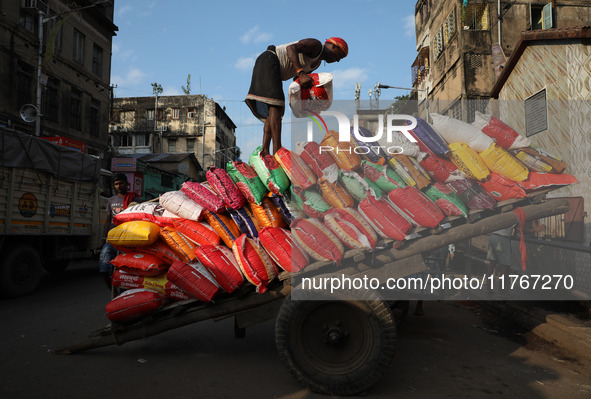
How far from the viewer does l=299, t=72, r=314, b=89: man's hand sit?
3.66 metres

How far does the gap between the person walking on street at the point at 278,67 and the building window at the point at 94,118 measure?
20.6 metres

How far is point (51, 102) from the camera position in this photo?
18.3 meters

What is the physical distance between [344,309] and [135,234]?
1951 mm

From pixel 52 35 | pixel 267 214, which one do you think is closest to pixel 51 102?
pixel 52 35

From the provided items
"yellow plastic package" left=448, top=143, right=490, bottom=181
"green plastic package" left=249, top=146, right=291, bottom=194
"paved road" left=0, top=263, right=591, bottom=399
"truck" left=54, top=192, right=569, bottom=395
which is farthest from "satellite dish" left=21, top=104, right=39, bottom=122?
"yellow plastic package" left=448, top=143, right=490, bottom=181

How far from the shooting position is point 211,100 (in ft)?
139

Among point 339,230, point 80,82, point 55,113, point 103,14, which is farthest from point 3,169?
point 103,14

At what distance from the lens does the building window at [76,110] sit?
19.8 meters

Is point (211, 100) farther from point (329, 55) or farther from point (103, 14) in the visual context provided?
point (329, 55)

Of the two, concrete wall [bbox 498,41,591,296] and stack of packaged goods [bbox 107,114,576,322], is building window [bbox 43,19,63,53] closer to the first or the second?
stack of packaged goods [bbox 107,114,576,322]

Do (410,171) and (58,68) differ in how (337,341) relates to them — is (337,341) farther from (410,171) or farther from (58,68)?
(58,68)

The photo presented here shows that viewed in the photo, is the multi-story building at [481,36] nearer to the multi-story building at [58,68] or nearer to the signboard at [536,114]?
the signboard at [536,114]

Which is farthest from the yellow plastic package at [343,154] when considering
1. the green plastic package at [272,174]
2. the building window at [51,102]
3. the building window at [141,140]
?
the building window at [141,140]

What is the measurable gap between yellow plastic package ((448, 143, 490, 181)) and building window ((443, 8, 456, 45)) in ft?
52.9
